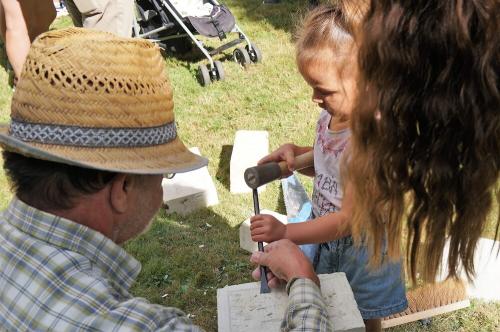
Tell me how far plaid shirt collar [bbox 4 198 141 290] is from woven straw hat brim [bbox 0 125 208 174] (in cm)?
12

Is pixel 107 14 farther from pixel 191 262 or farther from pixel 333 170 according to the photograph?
pixel 333 170

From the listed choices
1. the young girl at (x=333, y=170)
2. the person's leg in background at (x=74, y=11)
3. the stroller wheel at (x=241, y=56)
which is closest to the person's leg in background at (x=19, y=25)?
the person's leg in background at (x=74, y=11)

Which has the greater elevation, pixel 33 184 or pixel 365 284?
pixel 33 184

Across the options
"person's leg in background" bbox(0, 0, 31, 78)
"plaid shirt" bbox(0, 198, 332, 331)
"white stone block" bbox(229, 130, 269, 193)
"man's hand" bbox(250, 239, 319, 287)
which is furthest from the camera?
"person's leg in background" bbox(0, 0, 31, 78)

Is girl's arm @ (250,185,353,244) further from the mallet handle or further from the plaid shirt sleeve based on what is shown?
the plaid shirt sleeve

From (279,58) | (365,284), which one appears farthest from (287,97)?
→ (365,284)

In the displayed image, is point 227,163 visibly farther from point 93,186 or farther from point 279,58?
point 93,186

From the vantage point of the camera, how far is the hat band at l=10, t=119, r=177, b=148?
1268 mm

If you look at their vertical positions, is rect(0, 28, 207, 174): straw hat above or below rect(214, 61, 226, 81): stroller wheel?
above

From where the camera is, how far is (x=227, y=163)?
4277 mm

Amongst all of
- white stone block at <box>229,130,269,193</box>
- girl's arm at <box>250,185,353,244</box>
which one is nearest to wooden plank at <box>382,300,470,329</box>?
girl's arm at <box>250,185,353,244</box>

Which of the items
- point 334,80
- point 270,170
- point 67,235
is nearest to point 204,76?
point 270,170

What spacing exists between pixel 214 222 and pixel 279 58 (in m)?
2.90

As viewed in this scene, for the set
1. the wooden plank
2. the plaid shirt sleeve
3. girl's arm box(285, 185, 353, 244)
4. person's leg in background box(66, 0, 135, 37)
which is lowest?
the wooden plank
